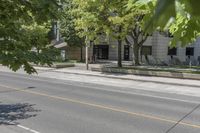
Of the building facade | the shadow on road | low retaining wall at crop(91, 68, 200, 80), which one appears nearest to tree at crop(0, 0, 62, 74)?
the shadow on road

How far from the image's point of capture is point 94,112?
1427 centimetres

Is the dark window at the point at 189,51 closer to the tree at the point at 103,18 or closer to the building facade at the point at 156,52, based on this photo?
the building facade at the point at 156,52

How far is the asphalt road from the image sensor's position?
11.5 m

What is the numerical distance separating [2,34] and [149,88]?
20.2m

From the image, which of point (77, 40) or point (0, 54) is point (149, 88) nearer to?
point (0, 54)

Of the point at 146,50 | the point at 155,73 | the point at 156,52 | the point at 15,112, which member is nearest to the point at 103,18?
the point at 155,73

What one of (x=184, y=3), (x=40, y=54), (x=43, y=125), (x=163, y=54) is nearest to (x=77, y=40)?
(x=163, y=54)

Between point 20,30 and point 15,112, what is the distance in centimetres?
1013

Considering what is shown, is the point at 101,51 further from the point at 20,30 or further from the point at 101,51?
the point at 20,30

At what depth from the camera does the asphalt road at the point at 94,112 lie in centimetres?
1154

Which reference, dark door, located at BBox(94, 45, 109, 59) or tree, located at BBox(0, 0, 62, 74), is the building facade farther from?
tree, located at BBox(0, 0, 62, 74)

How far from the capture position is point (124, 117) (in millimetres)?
13297

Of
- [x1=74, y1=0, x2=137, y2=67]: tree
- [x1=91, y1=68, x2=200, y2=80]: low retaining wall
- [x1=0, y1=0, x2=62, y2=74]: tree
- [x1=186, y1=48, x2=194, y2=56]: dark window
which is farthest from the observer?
[x1=186, y1=48, x2=194, y2=56]: dark window

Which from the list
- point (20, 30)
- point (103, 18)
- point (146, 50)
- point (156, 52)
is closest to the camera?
point (20, 30)
